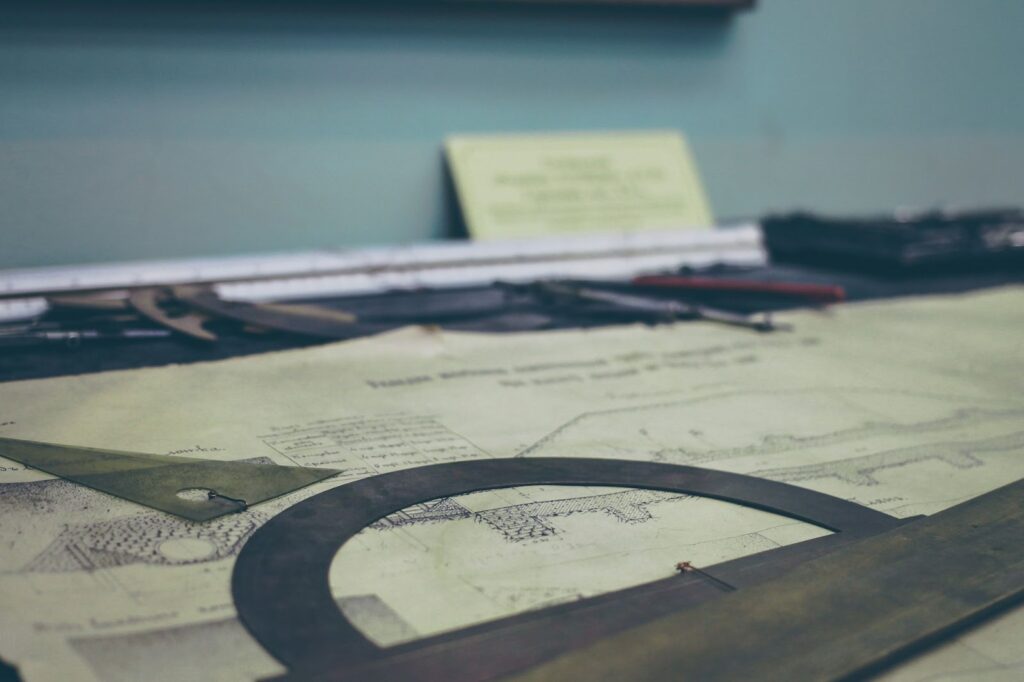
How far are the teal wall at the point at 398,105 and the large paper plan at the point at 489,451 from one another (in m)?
0.76

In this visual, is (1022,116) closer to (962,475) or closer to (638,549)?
(962,475)

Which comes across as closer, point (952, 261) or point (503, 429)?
point (503, 429)

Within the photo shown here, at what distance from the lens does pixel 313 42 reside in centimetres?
201

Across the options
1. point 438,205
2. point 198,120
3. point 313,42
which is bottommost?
point 438,205

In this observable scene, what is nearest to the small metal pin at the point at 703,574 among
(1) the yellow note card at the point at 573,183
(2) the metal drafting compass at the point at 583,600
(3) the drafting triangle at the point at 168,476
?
(2) the metal drafting compass at the point at 583,600

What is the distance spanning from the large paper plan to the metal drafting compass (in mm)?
16

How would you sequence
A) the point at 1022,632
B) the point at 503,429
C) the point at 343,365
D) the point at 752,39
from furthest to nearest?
the point at 752,39, the point at 343,365, the point at 503,429, the point at 1022,632

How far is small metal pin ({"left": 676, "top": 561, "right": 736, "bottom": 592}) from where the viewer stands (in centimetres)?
67

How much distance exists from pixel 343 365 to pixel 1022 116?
8.60 ft

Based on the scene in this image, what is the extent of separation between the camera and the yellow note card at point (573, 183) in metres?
2.12

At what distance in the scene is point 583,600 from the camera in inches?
25.5

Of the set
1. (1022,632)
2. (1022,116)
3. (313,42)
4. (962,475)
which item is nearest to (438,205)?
(313,42)

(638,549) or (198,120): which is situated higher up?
(198,120)

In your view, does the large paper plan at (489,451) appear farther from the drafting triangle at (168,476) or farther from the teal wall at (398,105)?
the teal wall at (398,105)
